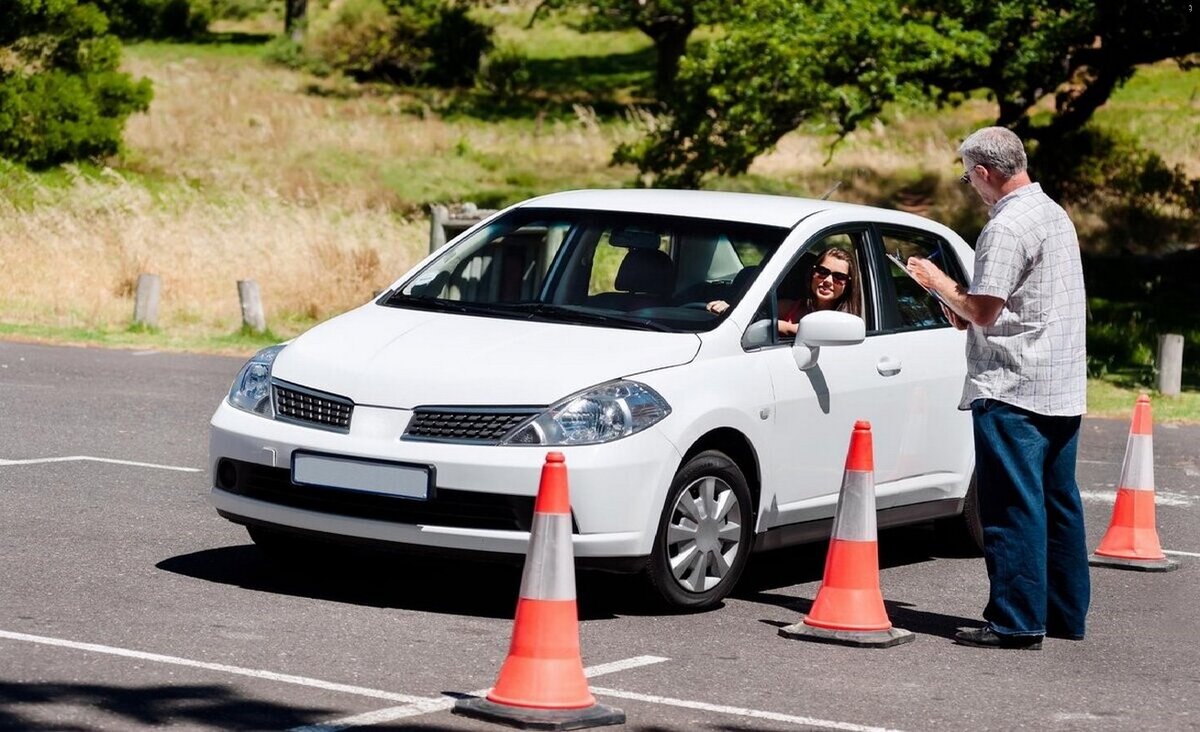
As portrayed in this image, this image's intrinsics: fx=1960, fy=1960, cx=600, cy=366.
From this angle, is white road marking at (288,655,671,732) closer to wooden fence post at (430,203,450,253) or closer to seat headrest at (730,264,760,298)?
seat headrest at (730,264,760,298)

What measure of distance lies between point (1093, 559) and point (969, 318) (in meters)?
2.89

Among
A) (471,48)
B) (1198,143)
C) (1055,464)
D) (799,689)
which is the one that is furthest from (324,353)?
(471,48)

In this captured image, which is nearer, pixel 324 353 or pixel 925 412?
pixel 324 353

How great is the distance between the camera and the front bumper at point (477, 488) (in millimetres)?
7281

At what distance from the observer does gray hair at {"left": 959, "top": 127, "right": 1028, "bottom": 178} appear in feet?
24.9

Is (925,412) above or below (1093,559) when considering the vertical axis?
above

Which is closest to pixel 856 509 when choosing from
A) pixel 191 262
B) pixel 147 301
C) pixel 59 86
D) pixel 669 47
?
pixel 147 301

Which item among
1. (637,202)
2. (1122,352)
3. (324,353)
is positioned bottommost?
(1122,352)

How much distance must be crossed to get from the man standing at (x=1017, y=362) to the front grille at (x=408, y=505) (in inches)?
72.7

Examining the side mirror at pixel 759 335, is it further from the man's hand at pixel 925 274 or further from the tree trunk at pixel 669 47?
the tree trunk at pixel 669 47

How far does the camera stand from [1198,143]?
43.6 m

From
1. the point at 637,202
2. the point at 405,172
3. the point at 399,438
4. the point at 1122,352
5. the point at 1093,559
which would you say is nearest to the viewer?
the point at 399,438

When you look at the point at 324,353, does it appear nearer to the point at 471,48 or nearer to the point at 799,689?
the point at 799,689

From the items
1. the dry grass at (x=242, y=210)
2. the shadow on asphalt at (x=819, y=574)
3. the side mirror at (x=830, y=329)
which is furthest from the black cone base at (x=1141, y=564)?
the dry grass at (x=242, y=210)
